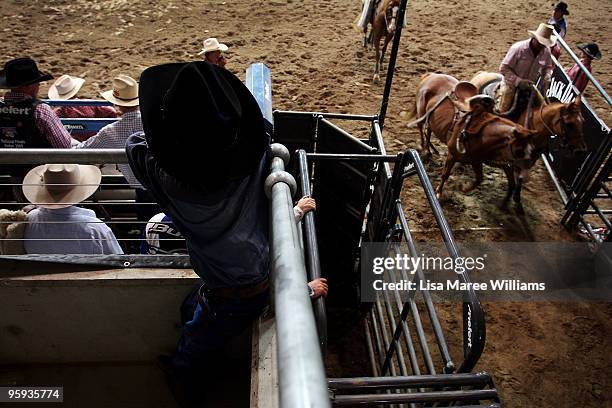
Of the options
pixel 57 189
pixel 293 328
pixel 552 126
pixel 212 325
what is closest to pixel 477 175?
pixel 552 126

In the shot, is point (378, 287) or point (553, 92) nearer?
point (378, 287)

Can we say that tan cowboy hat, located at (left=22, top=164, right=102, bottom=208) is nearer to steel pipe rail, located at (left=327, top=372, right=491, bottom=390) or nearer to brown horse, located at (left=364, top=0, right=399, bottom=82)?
steel pipe rail, located at (left=327, top=372, right=491, bottom=390)

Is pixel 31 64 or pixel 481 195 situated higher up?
pixel 31 64

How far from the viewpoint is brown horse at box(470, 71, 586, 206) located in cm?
526

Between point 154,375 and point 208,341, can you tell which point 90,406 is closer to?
point 154,375

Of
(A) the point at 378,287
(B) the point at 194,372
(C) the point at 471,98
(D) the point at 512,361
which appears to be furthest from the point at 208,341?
(C) the point at 471,98

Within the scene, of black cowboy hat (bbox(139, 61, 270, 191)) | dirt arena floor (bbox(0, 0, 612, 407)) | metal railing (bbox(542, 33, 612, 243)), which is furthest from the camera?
metal railing (bbox(542, 33, 612, 243))

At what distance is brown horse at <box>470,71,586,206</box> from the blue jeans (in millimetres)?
4807

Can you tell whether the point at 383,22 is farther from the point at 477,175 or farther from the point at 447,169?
the point at 477,175

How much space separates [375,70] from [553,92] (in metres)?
3.38

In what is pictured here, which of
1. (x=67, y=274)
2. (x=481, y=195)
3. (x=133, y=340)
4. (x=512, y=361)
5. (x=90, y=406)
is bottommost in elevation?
(x=512, y=361)

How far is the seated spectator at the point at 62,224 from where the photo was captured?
276 cm

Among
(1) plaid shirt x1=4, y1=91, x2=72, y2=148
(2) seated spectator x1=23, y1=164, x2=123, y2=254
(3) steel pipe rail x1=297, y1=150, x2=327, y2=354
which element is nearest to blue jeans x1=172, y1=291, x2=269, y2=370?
(3) steel pipe rail x1=297, y1=150, x2=327, y2=354

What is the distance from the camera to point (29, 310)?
2.28 metres
